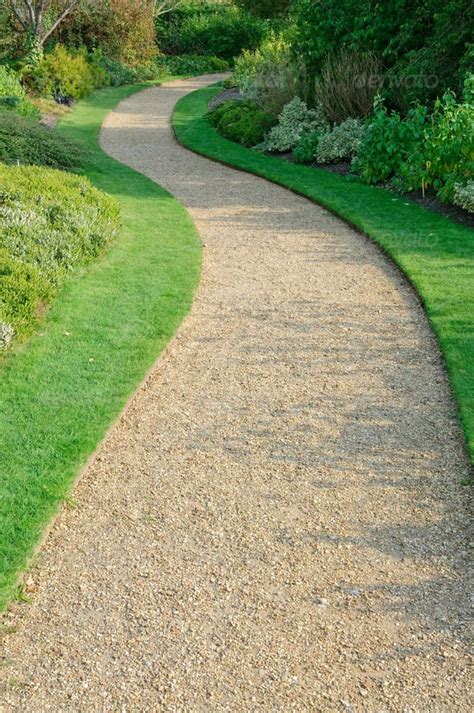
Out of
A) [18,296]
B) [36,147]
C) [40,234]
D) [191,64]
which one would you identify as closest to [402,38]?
[36,147]

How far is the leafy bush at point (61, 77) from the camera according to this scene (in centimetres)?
2258

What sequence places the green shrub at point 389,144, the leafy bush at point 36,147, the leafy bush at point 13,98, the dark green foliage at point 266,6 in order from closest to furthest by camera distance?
the green shrub at point 389,144, the leafy bush at point 36,147, the leafy bush at point 13,98, the dark green foliage at point 266,6

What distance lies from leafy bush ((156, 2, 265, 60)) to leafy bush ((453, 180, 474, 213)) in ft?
94.9

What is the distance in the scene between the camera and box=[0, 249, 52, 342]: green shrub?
6414mm

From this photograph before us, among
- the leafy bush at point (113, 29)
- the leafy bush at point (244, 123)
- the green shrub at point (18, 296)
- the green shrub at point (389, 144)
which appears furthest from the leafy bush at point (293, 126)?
the leafy bush at point (113, 29)

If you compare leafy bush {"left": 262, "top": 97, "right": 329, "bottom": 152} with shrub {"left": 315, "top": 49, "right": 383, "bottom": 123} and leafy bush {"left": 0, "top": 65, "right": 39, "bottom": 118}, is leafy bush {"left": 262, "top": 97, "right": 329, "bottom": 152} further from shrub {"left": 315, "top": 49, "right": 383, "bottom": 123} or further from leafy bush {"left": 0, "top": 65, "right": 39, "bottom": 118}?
leafy bush {"left": 0, "top": 65, "right": 39, "bottom": 118}

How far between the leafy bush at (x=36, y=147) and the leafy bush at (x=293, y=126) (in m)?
3.91

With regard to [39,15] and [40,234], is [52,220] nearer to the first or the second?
[40,234]

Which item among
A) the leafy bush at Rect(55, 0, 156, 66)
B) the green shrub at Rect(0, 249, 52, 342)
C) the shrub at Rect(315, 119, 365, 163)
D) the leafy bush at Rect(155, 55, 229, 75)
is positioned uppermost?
the leafy bush at Rect(55, 0, 156, 66)

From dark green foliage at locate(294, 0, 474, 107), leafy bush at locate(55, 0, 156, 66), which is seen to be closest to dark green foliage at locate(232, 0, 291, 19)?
leafy bush at locate(55, 0, 156, 66)

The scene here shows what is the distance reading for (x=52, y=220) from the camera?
344 inches

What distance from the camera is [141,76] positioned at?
30141 millimetres

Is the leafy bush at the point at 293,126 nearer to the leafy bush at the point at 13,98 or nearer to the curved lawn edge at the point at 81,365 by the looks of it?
the curved lawn edge at the point at 81,365

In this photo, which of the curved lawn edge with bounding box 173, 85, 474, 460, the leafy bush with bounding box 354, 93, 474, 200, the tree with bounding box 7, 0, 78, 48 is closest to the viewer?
the curved lawn edge with bounding box 173, 85, 474, 460
